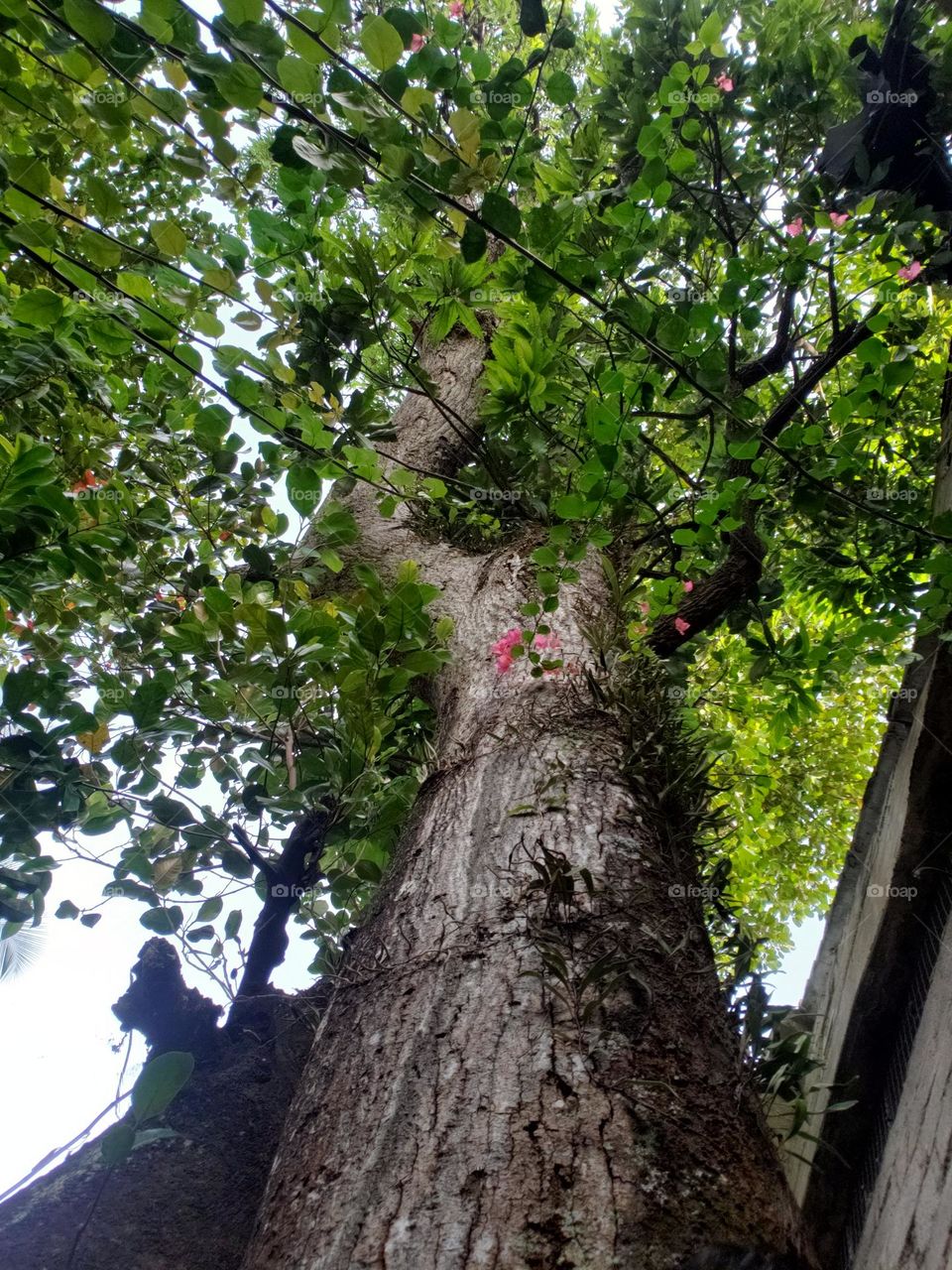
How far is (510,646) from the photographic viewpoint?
2.25 meters

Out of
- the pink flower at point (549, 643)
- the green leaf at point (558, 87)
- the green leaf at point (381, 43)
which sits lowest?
the pink flower at point (549, 643)

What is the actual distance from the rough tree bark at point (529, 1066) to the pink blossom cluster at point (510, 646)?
40cm

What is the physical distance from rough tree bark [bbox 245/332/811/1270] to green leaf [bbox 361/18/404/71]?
1.33 m

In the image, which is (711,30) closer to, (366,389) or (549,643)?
(366,389)

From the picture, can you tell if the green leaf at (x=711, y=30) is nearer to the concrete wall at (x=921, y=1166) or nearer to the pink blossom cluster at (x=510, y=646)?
the pink blossom cluster at (x=510, y=646)

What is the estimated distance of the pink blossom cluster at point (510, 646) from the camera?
7.48 feet

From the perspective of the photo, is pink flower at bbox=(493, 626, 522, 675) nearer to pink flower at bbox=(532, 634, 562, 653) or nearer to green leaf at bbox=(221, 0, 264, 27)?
pink flower at bbox=(532, 634, 562, 653)

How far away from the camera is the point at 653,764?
6.09ft

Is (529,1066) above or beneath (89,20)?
beneath

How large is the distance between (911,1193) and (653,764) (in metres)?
0.92

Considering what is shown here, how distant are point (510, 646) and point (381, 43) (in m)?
1.50

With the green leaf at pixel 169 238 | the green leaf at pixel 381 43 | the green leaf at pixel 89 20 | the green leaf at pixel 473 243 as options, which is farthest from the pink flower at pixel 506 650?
the green leaf at pixel 89 20

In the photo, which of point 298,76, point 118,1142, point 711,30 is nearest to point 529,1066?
point 118,1142

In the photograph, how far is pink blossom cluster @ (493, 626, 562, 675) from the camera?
89.7 inches
